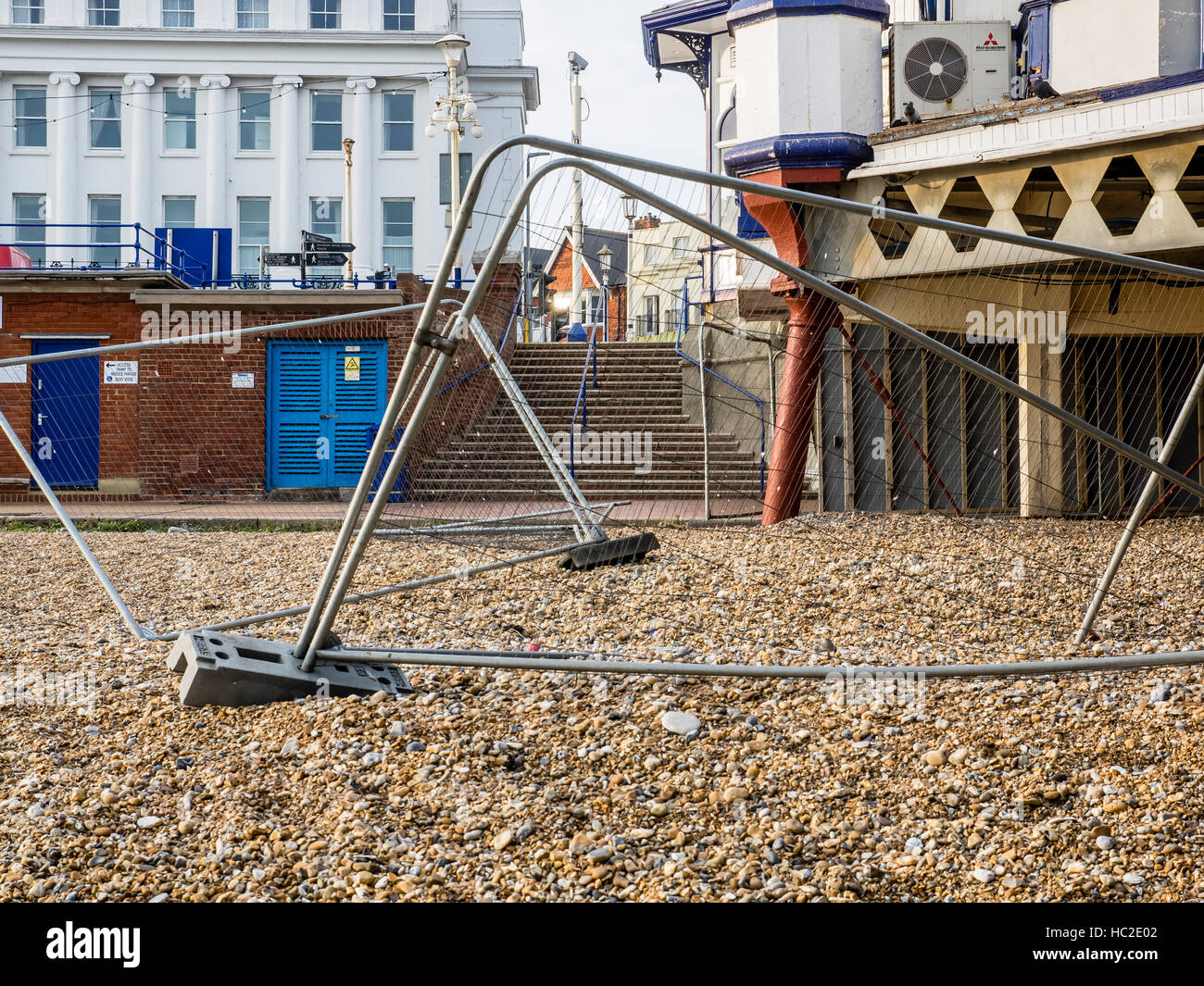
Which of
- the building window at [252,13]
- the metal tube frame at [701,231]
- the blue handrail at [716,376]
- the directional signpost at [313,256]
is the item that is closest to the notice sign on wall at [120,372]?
the directional signpost at [313,256]

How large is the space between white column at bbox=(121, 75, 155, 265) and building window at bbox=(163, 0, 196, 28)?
2.44 metres

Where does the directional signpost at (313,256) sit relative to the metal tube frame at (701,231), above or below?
above

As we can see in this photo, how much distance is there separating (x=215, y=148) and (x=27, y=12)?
8.36 meters

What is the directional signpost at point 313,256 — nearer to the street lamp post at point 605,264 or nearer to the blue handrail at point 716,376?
the blue handrail at point 716,376

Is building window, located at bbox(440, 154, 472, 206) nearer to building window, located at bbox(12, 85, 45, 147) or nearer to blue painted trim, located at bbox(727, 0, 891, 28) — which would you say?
building window, located at bbox(12, 85, 45, 147)

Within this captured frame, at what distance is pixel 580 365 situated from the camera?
785 inches

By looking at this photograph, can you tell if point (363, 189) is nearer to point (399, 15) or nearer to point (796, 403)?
point (399, 15)

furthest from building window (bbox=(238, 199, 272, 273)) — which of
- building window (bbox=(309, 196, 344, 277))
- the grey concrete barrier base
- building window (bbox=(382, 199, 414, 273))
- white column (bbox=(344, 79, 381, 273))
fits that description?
the grey concrete barrier base

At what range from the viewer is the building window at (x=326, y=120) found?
36500mm

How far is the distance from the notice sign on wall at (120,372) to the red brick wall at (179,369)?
12 cm

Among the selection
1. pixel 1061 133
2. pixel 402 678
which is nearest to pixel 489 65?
pixel 1061 133

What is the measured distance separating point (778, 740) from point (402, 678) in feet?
5.40

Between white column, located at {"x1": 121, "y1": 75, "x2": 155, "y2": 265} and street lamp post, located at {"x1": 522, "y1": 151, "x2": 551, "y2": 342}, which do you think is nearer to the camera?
street lamp post, located at {"x1": 522, "y1": 151, "x2": 551, "y2": 342}

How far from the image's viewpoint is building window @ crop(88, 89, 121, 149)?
119 feet
